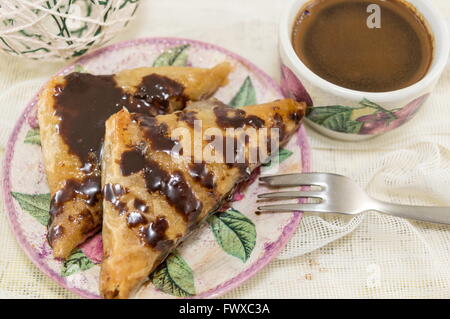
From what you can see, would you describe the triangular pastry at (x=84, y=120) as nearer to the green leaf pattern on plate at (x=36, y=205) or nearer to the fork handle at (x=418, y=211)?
the green leaf pattern on plate at (x=36, y=205)

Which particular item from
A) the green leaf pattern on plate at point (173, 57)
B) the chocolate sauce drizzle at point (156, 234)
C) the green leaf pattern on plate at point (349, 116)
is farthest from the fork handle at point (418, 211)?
the green leaf pattern on plate at point (173, 57)

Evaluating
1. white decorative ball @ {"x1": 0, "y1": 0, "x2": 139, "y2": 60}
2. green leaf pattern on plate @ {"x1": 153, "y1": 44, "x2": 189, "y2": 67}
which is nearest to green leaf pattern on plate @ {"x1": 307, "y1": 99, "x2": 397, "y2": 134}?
green leaf pattern on plate @ {"x1": 153, "y1": 44, "x2": 189, "y2": 67}

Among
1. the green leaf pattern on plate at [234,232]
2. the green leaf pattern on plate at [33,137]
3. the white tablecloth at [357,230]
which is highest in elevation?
the green leaf pattern on plate at [33,137]

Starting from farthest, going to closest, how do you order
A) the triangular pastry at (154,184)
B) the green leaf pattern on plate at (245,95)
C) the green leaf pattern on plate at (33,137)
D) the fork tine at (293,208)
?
1. the green leaf pattern on plate at (245,95)
2. the green leaf pattern on plate at (33,137)
3. the fork tine at (293,208)
4. the triangular pastry at (154,184)

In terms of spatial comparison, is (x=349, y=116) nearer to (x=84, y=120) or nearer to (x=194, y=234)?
(x=194, y=234)

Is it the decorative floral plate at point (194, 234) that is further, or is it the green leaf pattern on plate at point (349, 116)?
the green leaf pattern on plate at point (349, 116)

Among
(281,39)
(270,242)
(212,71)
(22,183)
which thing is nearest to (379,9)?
(281,39)

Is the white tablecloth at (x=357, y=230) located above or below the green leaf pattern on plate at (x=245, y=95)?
below
